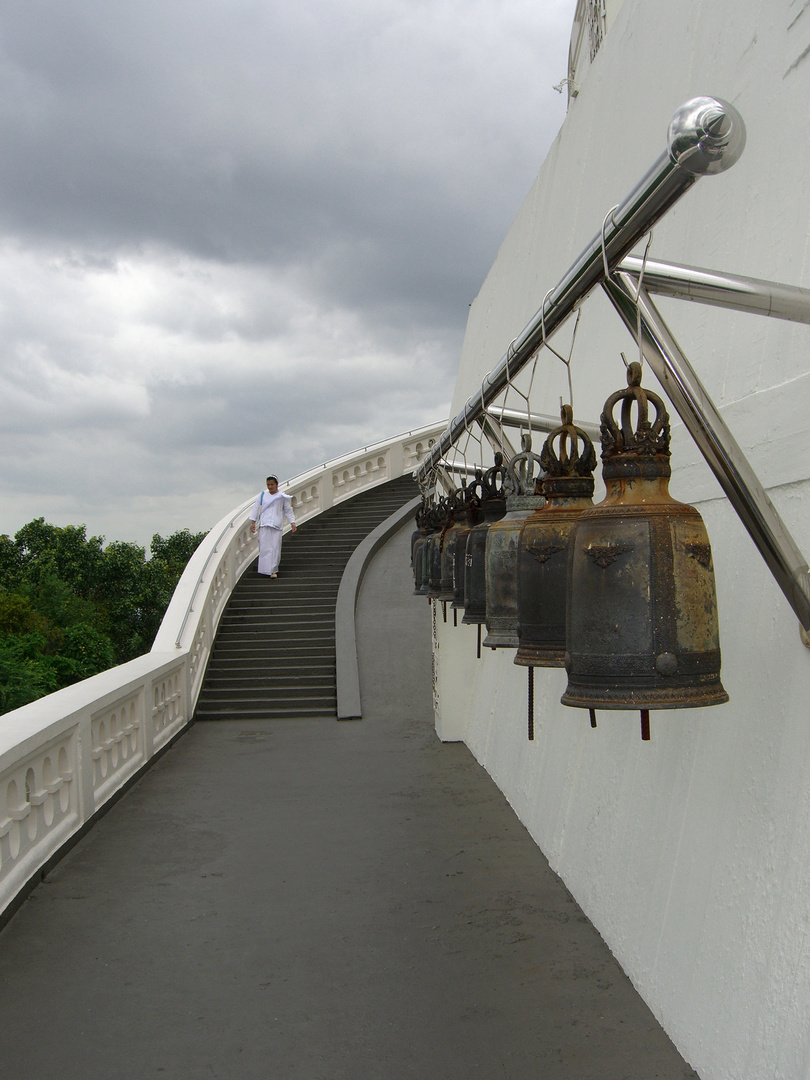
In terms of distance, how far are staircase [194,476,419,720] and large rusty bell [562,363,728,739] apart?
902 cm

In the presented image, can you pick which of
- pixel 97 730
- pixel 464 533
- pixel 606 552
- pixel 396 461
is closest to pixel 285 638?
pixel 97 730

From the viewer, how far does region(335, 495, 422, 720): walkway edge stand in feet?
36.3

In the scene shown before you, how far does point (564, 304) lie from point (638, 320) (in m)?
0.57

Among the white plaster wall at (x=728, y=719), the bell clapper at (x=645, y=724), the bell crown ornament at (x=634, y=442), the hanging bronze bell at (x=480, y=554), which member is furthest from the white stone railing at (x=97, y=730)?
the bell crown ornament at (x=634, y=442)

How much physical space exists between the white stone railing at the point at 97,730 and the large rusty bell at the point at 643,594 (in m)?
3.61

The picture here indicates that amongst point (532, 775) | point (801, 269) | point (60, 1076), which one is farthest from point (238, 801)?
point (801, 269)

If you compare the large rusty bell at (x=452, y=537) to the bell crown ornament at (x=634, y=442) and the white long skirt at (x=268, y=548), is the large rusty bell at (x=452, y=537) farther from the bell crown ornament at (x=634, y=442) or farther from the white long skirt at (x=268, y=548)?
the white long skirt at (x=268, y=548)

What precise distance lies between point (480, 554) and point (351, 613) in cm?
962

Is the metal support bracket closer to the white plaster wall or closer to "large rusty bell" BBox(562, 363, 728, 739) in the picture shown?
"large rusty bell" BBox(562, 363, 728, 739)

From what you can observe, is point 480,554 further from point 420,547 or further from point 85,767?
point 85,767

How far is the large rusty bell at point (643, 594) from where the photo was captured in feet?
7.34

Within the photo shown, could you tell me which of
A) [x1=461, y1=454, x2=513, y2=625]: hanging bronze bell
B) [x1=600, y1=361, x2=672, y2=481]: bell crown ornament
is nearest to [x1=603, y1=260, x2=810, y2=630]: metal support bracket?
[x1=600, y1=361, x2=672, y2=481]: bell crown ornament

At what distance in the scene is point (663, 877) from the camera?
3404mm

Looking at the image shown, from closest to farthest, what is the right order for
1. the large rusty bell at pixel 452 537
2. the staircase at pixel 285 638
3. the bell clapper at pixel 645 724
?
1. the bell clapper at pixel 645 724
2. the large rusty bell at pixel 452 537
3. the staircase at pixel 285 638
